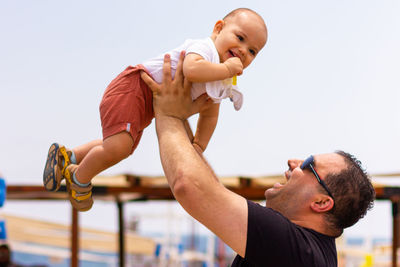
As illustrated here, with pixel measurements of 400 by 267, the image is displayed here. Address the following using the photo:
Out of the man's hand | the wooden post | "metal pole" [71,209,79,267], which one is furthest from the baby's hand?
the wooden post

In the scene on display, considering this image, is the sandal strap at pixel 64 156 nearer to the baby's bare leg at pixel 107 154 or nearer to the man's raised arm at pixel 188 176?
the baby's bare leg at pixel 107 154

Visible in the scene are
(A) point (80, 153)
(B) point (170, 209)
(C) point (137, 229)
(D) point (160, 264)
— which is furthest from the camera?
(C) point (137, 229)

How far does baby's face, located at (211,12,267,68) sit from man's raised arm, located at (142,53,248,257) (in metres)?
0.20

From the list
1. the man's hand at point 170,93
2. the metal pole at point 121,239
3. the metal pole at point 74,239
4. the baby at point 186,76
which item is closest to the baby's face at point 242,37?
the baby at point 186,76

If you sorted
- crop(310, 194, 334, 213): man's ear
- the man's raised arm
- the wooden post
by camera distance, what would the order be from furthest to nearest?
the wooden post, crop(310, 194, 334, 213): man's ear, the man's raised arm

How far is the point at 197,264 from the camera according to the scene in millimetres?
27156

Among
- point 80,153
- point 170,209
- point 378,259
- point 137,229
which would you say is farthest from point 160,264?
point 80,153

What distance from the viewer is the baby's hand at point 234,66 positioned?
7.49 ft

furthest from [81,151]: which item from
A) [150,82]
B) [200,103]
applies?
[200,103]

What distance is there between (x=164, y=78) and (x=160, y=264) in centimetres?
1561

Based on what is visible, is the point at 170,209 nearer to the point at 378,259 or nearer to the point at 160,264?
the point at 160,264

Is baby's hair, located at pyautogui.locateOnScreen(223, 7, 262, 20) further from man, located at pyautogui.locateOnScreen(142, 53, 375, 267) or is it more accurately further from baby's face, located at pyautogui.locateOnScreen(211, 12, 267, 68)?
man, located at pyautogui.locateOnScreen(142, 53, 375, 267)

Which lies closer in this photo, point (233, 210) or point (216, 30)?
point (233, 210)

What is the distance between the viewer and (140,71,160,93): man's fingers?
2.39 metres
